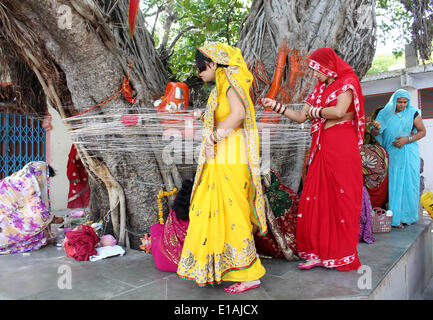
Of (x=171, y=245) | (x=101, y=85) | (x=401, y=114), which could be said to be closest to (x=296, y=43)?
(x=401, y=114)

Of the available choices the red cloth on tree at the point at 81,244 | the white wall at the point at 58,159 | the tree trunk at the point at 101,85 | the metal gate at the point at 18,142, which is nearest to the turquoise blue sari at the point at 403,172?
the tree trunk at the point at 101,85

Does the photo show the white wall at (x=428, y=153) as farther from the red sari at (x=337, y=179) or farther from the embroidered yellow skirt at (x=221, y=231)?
the embroidered yellow skirt at (x=221, y=231)

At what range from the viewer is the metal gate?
567cm

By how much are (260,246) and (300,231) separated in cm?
39

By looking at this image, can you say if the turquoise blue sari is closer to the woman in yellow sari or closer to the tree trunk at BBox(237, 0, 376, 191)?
the tree trunk at BBox(237, 0, 376, 191)

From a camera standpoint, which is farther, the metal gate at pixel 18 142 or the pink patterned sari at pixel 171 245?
the metal gate at pixel 18 142

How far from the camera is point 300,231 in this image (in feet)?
9.25

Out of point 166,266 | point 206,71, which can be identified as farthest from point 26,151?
point 206,71

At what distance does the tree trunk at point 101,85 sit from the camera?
290 centimetres

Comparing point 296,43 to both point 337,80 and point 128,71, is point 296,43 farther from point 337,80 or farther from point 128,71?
point 128,71

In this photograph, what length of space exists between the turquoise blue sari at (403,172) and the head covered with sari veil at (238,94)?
254cm

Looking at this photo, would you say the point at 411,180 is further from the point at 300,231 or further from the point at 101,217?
the point at 101,217

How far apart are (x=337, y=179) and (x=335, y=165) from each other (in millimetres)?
104

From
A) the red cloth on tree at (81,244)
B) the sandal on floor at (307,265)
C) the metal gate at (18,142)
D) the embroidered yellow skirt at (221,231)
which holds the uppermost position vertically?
the metal gate at (18,142)
